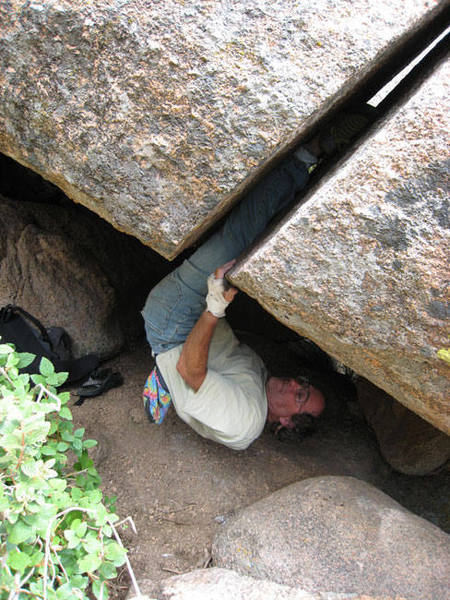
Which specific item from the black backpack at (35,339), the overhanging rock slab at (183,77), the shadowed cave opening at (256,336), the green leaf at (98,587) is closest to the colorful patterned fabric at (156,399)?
the shadowed cave opening at (256,336)

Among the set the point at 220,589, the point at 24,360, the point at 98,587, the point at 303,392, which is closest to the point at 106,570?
the point at 98,587

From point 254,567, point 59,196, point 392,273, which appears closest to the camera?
point 392,273

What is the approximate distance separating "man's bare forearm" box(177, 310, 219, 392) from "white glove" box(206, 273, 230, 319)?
0.07 m

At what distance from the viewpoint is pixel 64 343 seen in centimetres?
309

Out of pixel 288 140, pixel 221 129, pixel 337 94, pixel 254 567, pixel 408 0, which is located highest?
pixel 408 0

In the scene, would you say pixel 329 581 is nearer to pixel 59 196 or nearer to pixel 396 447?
pixel 396 447

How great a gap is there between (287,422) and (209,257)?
1.46 meters

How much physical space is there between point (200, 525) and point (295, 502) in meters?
0.60

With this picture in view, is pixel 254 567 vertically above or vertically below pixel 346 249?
below

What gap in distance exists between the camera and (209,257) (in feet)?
8.43

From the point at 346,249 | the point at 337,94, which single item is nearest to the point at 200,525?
the point at 346,249

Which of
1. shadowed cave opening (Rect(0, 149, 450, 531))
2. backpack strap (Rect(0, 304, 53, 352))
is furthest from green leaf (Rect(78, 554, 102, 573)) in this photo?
shadowed cave opening (Rect(0, 149, 450, 531))

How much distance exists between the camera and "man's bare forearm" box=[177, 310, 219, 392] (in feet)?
8.54

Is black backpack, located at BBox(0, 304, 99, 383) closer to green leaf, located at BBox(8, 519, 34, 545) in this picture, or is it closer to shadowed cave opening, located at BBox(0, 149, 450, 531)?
shadowed cave opening, located at BBox(0, 149, 450, 531)
